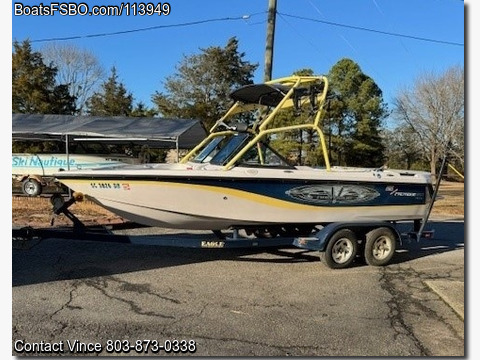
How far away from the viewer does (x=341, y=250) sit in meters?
6.60

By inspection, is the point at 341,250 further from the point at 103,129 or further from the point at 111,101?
the point at 111,101

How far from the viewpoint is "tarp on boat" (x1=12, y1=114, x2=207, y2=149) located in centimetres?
1594

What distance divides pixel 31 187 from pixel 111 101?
1494 centimetres

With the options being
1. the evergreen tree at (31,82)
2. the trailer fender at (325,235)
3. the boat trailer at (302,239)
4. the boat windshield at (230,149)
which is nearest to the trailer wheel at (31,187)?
the evergreen tree at (31,82)

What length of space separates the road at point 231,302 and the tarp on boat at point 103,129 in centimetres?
899

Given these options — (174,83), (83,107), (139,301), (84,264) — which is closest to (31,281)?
(84,264)

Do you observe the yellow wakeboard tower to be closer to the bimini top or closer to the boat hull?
the bimini top

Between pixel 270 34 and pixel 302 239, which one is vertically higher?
pixel 270 34

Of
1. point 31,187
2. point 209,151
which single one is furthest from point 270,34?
point 31,187

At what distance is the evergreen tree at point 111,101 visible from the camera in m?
27.5

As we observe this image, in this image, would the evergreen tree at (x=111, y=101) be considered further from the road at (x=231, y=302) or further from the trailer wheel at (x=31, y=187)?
the road at (x=231, y=302)

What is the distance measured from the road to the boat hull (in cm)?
72

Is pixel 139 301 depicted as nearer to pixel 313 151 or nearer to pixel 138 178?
pixel 138 178

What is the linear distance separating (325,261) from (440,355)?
262 centimetres
